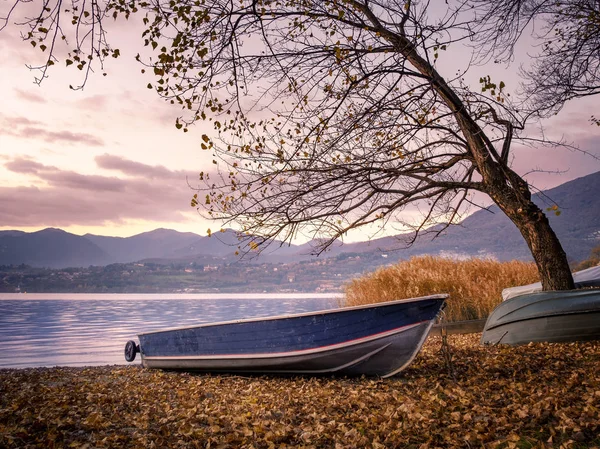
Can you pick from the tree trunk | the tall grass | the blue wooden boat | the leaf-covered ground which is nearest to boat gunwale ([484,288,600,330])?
the tree trunk

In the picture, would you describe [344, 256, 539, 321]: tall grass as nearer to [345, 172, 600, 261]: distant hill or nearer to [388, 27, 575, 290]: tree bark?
[388, 27, 575, 290]: tree bark

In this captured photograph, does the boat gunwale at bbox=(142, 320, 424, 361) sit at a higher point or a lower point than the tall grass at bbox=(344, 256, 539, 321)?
lower

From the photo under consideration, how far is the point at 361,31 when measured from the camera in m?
7.74

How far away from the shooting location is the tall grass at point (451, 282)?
46.5 ft

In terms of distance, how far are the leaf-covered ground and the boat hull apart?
411 mm

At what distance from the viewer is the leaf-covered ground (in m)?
4.82

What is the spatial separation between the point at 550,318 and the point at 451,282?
5.10 m

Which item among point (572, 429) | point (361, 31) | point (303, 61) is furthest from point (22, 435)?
point (361, 31)

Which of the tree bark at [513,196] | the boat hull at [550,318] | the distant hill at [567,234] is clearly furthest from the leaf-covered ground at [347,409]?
the distant hill at [567,234]

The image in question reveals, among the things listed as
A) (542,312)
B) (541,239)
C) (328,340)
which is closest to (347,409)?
(328,340)

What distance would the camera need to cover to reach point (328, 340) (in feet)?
26.8

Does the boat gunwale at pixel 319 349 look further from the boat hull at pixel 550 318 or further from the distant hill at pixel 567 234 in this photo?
the distant hill at pixel 567 234

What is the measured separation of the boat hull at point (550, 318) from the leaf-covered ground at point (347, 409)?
0.41 metres

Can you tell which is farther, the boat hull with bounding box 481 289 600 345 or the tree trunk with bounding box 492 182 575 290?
the tree trunk with bounding box 492 182 575 290
